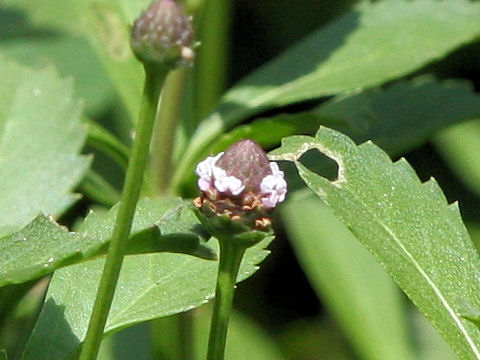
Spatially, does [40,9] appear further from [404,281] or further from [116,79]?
[404,281]

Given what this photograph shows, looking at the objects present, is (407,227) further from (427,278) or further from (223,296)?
(223,296)

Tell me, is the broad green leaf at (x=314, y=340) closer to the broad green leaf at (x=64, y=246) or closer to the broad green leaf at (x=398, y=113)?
the broad green leaf at (x=398, y=113)

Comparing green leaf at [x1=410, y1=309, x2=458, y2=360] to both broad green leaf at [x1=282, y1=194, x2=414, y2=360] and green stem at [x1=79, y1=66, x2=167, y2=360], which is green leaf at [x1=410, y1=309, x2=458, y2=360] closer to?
broad green leaf at [x1=282, y1=194, x2=414, y2=360]

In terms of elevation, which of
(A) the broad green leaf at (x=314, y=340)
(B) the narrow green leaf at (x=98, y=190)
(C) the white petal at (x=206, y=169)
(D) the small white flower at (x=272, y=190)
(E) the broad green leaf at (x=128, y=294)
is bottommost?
(A) the broad green leaf at (x=314, y=340)

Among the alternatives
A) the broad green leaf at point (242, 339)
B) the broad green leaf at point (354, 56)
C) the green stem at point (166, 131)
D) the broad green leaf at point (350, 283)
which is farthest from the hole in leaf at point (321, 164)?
the broad green leaf at point (242, 339)

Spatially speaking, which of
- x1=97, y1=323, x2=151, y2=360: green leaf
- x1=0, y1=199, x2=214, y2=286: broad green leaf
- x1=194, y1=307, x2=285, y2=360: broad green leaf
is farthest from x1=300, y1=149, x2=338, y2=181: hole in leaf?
x1=194, y1=307, x2=285, y2=360: broad green leaf

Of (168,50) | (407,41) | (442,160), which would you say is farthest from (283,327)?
(168,50)
